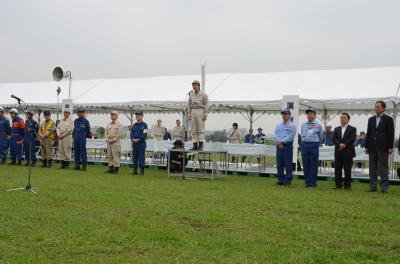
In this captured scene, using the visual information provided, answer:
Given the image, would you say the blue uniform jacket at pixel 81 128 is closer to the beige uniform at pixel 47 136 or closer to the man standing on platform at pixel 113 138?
the man standing on platform at pixel 113 138

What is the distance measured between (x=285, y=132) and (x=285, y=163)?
69 centimetres

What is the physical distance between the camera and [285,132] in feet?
36.8

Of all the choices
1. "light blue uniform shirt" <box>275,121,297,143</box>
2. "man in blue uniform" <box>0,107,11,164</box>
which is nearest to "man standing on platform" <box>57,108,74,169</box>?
"man in blue uniform" <box>0,107,11,164</box>

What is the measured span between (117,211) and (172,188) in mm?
3189

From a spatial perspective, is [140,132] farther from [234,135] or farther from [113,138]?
[234,135]

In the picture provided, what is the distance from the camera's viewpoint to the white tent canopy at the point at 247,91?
14.7m

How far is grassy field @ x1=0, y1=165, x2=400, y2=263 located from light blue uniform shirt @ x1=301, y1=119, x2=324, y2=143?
2673mm

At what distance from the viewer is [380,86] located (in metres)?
14.4

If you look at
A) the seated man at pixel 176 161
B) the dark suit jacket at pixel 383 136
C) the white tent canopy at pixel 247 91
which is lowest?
the seated man at pixel 176 161

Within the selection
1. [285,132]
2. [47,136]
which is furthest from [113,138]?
[285,132]

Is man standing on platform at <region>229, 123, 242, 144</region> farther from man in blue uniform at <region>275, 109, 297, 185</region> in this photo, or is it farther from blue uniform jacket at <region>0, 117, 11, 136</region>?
blue uniform jacket at <region>0, 117, 11, 136</region>

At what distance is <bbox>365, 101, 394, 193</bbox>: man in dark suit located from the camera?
996 centimetres

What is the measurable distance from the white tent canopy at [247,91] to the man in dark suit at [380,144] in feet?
11.2

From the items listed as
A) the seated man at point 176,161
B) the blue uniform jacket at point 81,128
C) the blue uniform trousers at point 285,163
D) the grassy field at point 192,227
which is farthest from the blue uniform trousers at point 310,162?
the blue uniform jacket at point 81,128
